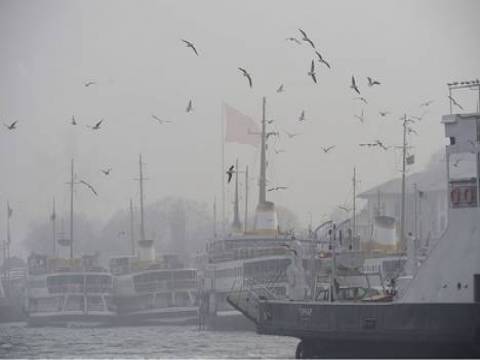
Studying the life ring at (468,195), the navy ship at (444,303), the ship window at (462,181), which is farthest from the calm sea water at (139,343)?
the life ring at (468,195)

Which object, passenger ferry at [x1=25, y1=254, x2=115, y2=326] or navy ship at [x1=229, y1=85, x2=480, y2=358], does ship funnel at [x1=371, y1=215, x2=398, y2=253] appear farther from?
navy ship at [x1=229, y1=85, x2=480, y2=358]

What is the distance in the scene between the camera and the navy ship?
185 feet

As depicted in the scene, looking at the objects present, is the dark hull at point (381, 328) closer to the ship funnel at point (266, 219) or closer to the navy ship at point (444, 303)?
the navy ship at point (444, 303)

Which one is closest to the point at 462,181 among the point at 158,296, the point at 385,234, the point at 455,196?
the point at 455,196

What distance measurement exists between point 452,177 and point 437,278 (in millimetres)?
4238

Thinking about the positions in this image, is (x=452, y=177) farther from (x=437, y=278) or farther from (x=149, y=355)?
(x=149, y=355)

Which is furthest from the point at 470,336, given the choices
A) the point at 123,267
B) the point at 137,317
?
the point at 123,267

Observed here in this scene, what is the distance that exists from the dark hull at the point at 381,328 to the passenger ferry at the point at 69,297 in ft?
200

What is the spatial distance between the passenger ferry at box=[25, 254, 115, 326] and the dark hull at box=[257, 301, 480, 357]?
60969mm

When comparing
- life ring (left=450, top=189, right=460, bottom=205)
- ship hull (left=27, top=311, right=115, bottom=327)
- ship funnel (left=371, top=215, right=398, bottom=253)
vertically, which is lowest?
ship hull (left=27, top=311, right=115, bottom=327)

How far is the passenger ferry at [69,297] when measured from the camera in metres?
126

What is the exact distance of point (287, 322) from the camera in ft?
217

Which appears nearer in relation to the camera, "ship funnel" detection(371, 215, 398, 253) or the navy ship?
the navy ship

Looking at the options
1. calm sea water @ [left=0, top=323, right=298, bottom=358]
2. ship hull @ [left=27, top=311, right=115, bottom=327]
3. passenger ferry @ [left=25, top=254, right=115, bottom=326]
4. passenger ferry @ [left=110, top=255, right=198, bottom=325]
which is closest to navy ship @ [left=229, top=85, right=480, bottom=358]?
calm sea water @ [left=0, top=323, right=298, bottom=358]
